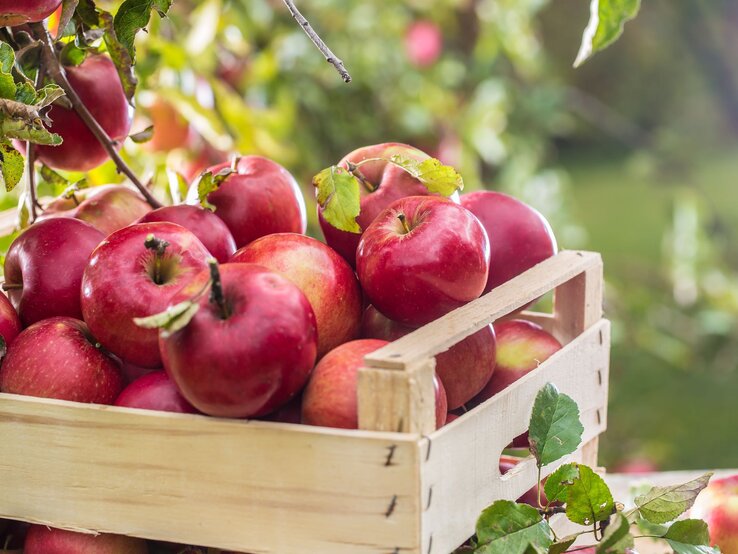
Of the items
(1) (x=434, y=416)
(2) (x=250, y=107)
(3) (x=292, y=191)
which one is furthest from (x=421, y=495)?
(2) (x=250, y=107)

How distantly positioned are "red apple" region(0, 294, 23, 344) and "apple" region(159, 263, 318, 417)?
218mm

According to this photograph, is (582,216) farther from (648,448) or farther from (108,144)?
(108,144)

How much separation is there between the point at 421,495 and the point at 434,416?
0.20 feet

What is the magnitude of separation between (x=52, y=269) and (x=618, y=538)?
56 centimetres

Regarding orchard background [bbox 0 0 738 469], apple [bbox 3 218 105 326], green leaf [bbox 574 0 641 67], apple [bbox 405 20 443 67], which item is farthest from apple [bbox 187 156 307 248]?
apple [bbox 405 20 443 67]

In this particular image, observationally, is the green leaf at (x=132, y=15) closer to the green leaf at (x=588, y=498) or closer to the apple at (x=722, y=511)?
the green leaf at (x=588, y=498)

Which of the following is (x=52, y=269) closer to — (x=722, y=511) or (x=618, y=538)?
(x=618, y=538)

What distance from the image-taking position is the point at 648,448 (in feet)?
9.14

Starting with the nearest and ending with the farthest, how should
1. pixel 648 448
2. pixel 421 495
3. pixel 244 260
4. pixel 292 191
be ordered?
1. pixel 421 495
2. pixel 244 260
3. pixel 292 191
4. pixel 648 448

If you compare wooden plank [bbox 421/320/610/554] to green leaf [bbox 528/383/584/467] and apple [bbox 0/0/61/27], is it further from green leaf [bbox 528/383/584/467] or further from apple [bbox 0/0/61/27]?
apple [bbox 0/0/61/27]

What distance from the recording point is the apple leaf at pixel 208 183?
0.95m

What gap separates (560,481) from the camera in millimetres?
819

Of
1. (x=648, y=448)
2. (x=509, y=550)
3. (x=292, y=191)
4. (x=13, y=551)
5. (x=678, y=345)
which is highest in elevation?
(x=292, y=191)

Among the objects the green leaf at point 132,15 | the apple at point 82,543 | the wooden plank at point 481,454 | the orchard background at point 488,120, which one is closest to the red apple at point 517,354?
the wooden plank at point 481,454
